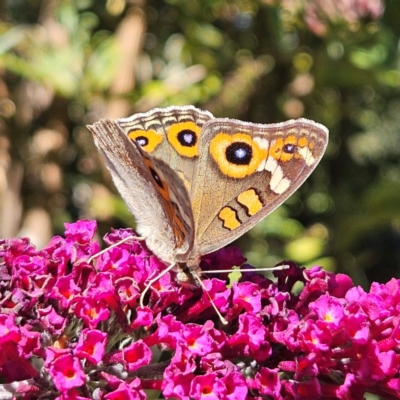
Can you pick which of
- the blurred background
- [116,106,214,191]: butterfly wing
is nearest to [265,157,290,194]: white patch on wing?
[116,106,214,191]: butterfly wing

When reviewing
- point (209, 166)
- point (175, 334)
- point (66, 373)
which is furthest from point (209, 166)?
point (66, 373)

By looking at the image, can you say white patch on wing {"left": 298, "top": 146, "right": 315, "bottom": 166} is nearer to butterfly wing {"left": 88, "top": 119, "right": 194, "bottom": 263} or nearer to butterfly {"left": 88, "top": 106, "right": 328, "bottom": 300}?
butterfly {"left": 88, "top": 106, "right": 328, "bottom": 300}

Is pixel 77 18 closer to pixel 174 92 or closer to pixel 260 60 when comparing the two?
pixel 174 92

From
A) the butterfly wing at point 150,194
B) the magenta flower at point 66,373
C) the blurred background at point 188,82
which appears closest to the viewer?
the magenta flower at point 66,373

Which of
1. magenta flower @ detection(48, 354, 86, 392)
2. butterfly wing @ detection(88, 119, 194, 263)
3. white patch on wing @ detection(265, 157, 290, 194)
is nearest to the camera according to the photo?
magenta flower @ detection(48, 354, 86, 392)

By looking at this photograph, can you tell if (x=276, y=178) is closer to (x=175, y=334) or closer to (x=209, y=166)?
(x=209, y=166)

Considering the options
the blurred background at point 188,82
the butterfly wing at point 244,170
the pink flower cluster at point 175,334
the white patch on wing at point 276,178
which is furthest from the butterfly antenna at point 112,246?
the blurred background at point 188,82

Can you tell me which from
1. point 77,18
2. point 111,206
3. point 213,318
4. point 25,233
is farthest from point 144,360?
point 77,18

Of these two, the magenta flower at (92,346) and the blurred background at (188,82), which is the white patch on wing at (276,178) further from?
the blurred background at (188,82)
